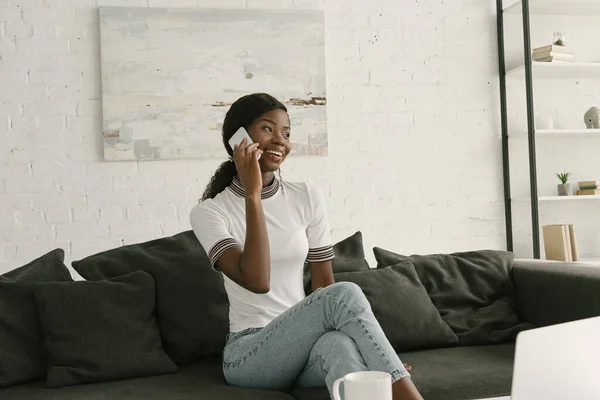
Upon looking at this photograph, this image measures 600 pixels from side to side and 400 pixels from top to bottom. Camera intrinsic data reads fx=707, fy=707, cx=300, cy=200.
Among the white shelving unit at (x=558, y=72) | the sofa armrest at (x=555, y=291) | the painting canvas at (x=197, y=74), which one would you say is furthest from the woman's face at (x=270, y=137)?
the white shelving unit at (x=558, y=72)

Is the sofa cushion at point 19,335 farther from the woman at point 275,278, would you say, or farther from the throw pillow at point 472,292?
the throw pillow at point 472,292

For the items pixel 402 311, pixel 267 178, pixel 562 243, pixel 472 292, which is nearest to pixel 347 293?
pixel 267 178

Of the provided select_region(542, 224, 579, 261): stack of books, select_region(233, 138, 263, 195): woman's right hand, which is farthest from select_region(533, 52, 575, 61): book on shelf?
select_region(233, 138, 263, 195): woman's right hand

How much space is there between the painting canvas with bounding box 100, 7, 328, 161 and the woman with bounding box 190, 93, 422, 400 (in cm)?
125

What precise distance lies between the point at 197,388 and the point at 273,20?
2.20 meters

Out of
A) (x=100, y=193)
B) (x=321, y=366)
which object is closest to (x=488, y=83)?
(x=100, y=193)

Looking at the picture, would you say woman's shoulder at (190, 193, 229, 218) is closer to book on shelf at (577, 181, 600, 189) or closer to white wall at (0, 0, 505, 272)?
white wall at (0, 0, 505, 272)

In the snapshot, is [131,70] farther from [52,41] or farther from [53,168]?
[53,168]

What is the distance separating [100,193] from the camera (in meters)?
3.58

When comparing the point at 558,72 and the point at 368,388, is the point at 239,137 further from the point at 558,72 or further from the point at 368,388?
the point at 558,72

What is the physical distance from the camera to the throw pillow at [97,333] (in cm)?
229

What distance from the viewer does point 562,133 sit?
391 centimetres

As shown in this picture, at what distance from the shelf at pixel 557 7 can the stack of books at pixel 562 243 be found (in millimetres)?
1423

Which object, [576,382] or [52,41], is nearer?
[576,382]
